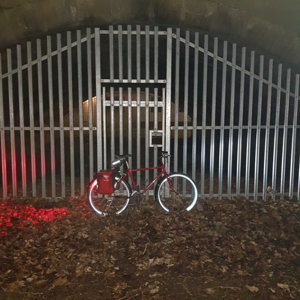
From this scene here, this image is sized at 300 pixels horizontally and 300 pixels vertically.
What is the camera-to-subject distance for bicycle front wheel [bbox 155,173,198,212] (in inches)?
277

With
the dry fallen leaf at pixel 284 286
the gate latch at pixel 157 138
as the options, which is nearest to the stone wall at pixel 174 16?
the gate latch at pixel 157 138

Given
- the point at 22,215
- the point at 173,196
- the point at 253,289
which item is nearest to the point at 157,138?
the point at 173,196

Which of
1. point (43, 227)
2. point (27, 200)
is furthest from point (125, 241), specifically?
point (27, 200)

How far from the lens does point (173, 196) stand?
750cm

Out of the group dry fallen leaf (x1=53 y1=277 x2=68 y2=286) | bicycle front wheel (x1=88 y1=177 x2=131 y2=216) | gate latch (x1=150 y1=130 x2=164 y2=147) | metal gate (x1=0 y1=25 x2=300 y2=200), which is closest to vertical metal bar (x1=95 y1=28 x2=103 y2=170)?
metal gate (x1=0 y1=25 x2=300 y2=200)

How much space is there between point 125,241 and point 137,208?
1474mm

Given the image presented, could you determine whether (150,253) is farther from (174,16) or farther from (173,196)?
(174,16)

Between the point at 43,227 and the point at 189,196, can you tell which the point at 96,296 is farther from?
the point at 189,196

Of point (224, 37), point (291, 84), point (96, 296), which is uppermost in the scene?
point (224, 37)

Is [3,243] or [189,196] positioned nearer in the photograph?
[3,243]

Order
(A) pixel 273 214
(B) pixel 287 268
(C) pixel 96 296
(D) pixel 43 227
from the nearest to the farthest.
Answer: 1. (C) pixel 96 296
2. (B) pixel 287 268
3. (D) pixel 43 227
4. (A) pixel 273 214

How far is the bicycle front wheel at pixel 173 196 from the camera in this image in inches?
277

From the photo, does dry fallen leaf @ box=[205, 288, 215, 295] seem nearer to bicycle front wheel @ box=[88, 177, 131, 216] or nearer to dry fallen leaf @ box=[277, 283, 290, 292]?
dry fallen leaf @ box=[277, 283, 290, 292]

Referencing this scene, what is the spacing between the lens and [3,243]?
554 centimetres
